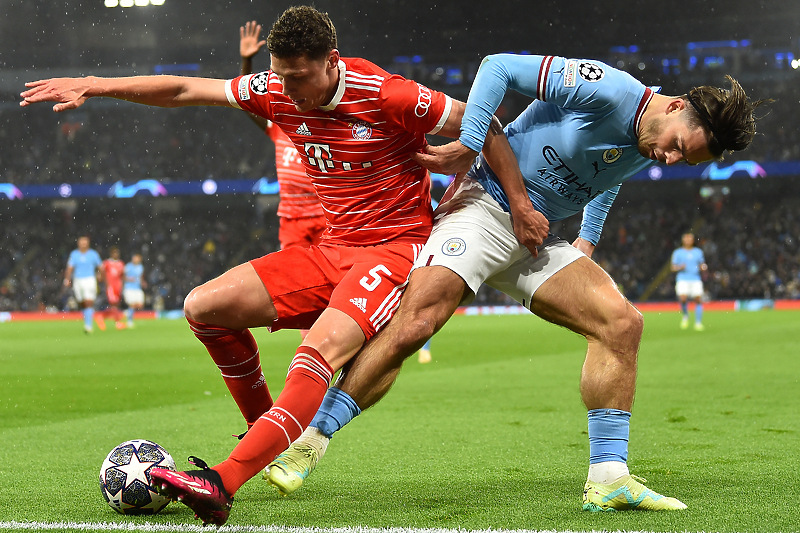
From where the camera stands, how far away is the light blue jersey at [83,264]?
18141 millimetres

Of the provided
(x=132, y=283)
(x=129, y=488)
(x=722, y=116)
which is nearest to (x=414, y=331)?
(x=129, y=488)

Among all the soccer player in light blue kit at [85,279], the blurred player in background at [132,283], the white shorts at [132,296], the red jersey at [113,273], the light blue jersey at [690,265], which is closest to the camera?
the light blue jersey at [690,265]

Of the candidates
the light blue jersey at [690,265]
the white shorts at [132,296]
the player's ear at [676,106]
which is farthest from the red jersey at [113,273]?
the player's ear at [676,106]

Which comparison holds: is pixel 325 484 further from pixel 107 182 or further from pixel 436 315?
pixel 107 182

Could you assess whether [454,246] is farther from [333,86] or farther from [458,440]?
[458,440]

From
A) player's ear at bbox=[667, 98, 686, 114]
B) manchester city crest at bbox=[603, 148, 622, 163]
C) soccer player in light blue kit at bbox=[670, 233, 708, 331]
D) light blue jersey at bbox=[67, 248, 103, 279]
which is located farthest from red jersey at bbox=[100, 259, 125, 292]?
player's ear at bbox=[667, 98, 686, 114]

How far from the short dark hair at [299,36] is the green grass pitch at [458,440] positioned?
1691mm

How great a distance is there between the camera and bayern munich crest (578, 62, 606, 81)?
10.5 feet

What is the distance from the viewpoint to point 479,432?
17.8 feet

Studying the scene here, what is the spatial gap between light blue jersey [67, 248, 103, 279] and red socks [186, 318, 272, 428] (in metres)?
15.8

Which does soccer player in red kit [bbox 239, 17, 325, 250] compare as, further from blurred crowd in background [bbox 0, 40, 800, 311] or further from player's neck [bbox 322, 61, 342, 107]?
blurred crowd in background [bbox 0, 40, 800, 311]

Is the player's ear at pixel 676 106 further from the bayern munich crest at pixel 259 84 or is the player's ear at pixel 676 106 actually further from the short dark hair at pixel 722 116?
the bayern munich crest at pixel 259 84

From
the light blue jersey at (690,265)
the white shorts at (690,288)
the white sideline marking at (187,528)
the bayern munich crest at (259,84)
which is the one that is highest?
the bayern munich crest at (259,84)

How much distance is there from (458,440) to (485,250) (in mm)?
2076
